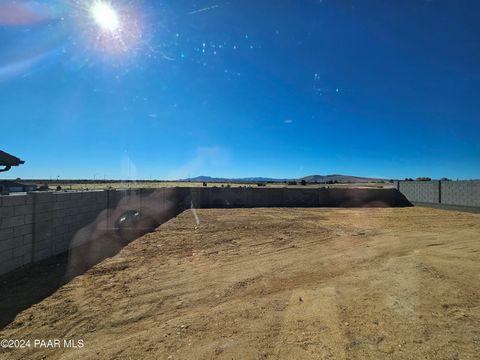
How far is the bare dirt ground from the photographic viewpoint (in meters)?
3.82

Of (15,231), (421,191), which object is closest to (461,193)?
(421,191)

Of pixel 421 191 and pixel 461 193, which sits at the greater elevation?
pixel 421 191

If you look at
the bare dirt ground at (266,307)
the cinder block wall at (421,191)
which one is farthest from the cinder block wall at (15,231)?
the cinder block wall at (421,191)

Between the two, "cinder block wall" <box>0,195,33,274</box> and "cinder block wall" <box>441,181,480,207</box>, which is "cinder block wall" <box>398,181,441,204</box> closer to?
"cinder block wall" <box>441,181,480,207</box>

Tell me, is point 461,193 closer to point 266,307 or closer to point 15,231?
point 266,307

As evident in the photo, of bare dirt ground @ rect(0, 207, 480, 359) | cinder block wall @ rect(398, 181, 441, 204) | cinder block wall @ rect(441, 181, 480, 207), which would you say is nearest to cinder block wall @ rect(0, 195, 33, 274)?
bare dirt ground @ rect(0, 207, 480, 359)

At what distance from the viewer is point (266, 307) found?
16.6 ft

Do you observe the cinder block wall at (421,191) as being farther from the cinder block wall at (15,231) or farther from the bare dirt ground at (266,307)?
the cinder block wall at (15,231)

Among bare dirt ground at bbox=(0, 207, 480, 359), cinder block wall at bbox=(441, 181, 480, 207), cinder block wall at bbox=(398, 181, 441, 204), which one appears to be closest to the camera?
bare dirt ground at bbox=(0, 207, 480, 359)

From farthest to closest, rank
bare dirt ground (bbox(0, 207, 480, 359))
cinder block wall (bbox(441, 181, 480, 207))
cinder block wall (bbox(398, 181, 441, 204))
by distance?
cinder block wall (bbox(398, 181, 441, 204)), cinder block wall (bbox(441, 181, 480, 207)), bare dirt ground (bbox(0, 207, 480, 359))

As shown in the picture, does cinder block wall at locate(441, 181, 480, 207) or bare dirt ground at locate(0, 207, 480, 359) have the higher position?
cinder block wall at locate(441, 181, 480, 207)

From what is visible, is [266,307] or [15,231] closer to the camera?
[266,307]

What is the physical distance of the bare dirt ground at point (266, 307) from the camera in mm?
3816

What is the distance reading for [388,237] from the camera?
11812 mm
